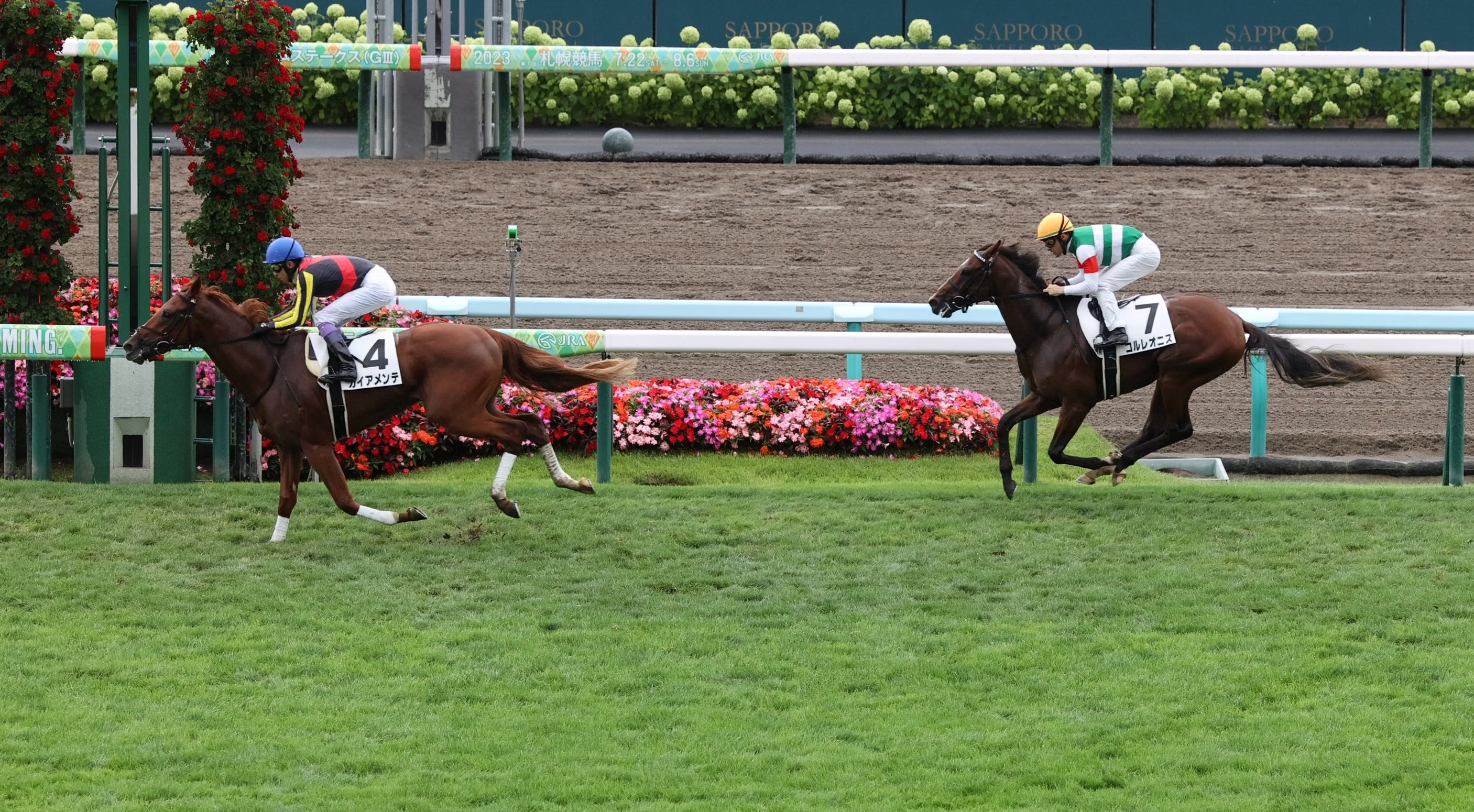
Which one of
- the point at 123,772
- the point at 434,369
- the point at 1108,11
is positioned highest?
the point at 1108,11

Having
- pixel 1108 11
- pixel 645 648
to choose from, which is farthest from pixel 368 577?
pixel 1108 11

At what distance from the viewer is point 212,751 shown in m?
4.61

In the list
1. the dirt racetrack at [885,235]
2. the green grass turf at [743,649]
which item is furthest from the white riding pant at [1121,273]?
the dirt racetrack at [885,235]

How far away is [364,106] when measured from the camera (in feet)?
50.2

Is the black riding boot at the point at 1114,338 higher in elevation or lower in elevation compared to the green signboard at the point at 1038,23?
lower

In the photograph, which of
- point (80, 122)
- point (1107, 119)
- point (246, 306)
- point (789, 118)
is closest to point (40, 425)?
point (246, 306)

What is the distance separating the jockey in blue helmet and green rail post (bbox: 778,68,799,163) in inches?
313

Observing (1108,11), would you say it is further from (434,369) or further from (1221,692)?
(1221,692)

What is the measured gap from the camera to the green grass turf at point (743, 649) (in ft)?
14.6

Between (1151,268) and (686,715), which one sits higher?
(1151,268)

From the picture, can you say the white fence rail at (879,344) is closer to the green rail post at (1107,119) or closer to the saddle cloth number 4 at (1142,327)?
the saddle cloth number 4 at (1142,327)

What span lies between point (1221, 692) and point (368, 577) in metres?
3.17

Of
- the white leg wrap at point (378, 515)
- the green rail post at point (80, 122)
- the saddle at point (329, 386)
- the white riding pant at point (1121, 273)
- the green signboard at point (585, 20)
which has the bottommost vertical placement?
the white leg wrap at point (378, 515)

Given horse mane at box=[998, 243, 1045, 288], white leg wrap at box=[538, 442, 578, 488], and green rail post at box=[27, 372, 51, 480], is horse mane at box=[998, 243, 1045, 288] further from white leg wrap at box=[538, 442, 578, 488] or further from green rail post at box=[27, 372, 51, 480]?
green rail post at box=[27, 372, 51, 480]
